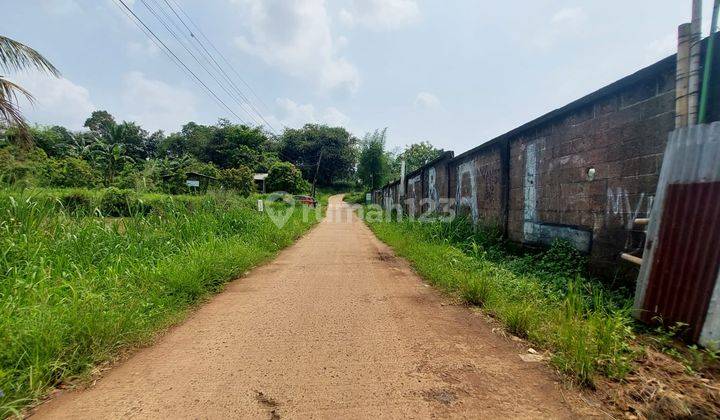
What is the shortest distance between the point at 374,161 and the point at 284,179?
9.49 m

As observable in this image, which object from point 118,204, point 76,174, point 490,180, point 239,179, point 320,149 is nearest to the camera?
point 118,204

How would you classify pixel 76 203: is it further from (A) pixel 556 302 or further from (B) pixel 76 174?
(B) pixel 76 174

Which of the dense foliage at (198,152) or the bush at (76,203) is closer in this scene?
the bush at (76,203)

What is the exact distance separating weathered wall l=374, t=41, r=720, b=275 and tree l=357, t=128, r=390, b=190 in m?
27.0

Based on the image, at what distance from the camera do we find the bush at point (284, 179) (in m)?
30.1

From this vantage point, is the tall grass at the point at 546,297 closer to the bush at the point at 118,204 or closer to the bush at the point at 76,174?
the bush at the point at 118,204

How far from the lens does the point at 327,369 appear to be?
2318mm

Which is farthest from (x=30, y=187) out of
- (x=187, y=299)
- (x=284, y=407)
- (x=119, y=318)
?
(x=284, y=407)

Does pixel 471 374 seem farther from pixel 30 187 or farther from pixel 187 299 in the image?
pixel 30 187

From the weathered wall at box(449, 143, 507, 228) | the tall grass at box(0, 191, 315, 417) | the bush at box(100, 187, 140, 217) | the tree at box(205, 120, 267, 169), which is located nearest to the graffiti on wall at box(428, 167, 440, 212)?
the weathered wall at box(449, 143, 507, 228)

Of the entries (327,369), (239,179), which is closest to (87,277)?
(327,369)

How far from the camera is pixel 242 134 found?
42.9m

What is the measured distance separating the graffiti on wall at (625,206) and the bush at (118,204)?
6.82 meters

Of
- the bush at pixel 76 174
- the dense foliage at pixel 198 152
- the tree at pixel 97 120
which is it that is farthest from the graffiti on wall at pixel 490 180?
the tree at pixel 97 120
